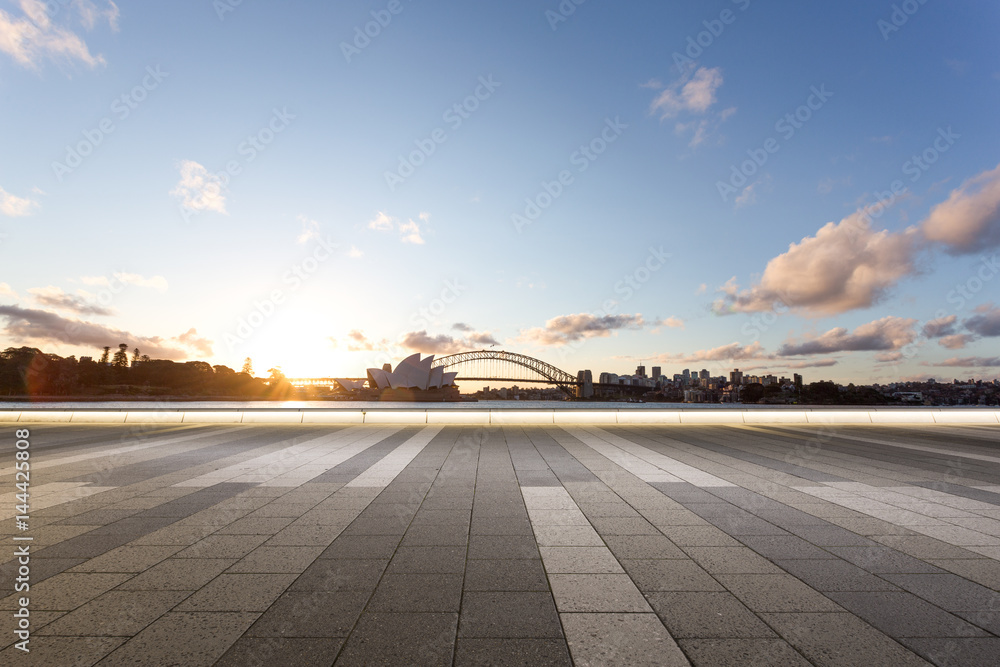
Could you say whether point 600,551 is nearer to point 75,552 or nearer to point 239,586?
point 239,586

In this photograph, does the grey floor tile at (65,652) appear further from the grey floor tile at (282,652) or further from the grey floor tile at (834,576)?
the grey floor tile at (834,576)

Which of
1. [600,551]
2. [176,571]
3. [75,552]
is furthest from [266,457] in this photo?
[600,551]

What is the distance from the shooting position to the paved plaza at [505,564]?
3783 mm

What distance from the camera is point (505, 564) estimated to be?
18.1 feet

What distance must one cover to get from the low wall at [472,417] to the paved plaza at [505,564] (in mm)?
12123

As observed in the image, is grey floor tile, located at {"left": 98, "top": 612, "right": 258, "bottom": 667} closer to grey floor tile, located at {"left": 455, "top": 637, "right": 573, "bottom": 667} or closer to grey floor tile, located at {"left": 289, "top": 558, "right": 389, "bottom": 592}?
grey floor tile, located at {"left": 289, "top": 558, "right": 389, "bottom": 592}

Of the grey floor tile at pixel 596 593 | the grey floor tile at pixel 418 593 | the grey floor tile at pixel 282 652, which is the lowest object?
the grey floor tile at pixel 282 652

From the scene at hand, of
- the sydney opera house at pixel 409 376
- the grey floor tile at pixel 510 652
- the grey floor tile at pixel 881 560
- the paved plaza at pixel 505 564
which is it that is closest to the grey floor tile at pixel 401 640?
the paved plaza at pixel 505 564

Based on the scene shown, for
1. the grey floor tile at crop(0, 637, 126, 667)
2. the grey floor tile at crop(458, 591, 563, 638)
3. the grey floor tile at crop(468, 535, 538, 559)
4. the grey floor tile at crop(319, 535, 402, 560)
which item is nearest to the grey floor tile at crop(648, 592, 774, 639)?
the grey floor tile at crop(458, 591, 563, 638)

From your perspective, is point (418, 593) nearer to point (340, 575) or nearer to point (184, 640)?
point (340, 575)

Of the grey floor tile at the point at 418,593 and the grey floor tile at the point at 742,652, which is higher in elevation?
the grey floor tile at the point at 418,593

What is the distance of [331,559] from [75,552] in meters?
3.28

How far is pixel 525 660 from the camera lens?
11.6ft

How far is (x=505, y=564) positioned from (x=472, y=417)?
1893 centimetres
